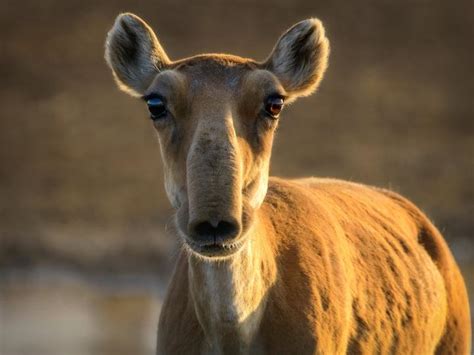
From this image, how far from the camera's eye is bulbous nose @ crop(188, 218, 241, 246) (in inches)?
399

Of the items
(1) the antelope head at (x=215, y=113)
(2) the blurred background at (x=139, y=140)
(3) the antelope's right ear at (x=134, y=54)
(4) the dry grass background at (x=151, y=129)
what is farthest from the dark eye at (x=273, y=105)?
(4) the dry grass background at (x=151, y=129)

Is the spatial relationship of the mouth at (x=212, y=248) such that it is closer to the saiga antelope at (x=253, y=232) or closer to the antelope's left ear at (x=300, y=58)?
the saiga antelope at (x=253, y=232)

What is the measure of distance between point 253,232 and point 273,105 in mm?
891

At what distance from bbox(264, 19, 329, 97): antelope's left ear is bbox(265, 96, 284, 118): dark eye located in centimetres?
55

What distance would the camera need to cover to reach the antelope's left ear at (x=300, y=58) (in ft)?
38.7

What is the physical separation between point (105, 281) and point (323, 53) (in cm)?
1676

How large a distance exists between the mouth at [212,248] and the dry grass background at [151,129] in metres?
17.6

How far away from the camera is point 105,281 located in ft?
93.4

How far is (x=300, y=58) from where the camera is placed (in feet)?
39.4

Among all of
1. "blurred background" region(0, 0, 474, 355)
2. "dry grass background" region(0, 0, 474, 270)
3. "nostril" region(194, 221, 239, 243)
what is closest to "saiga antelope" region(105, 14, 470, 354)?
"nostril" region(194, 221, 239, 243)

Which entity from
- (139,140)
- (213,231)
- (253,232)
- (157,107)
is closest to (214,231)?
(213,231)

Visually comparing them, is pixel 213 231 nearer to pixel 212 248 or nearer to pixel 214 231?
pixel 214 231

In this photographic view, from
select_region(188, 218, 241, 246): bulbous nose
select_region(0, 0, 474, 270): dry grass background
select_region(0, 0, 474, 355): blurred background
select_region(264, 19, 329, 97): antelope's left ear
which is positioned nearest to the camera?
select_region(188, 218, 241, 246): bulbous nose

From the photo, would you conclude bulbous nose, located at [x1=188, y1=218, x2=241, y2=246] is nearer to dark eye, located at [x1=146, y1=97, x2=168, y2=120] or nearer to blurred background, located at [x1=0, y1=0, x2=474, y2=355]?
dark eye, located at [x1=146, y1=97, x2=168, y2=120]
